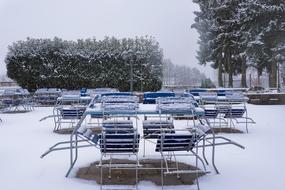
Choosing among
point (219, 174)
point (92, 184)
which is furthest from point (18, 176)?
point (219, 174)

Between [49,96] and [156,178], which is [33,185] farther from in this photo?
[49,96]

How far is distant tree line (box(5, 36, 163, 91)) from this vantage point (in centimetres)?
2239

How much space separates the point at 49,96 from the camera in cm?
1798

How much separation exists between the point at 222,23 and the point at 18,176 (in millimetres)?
26026

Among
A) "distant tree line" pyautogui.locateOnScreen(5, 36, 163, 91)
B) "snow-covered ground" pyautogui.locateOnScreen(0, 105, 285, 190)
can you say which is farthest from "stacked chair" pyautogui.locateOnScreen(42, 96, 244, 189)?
"distant tree line" pyautogui.locateOnScreen(5, 36, 163, 91)

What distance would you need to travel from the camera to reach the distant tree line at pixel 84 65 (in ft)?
73.5

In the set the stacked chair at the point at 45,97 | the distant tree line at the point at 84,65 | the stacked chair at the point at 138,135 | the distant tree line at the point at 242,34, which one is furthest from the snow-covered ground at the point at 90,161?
the distant tree line at the point at 242,34

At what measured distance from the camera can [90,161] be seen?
19.3ft

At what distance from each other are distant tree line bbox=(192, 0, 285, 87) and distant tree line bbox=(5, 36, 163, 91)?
5563 mm

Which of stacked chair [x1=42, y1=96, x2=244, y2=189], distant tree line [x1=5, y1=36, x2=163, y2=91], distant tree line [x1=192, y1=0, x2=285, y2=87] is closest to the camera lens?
stacked chair [x1=42, y1=96, x2=244, y2=189]

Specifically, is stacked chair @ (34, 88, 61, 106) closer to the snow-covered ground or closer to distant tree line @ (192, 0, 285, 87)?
the snow-covered ground

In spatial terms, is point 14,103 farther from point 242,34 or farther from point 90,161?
point 242,34

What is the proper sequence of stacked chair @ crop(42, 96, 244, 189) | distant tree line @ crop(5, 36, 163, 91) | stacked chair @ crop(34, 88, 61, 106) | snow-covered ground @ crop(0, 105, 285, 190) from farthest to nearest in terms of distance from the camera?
distant tree line @ crop(5, 36, 163, 91), stacked chair @ crop(34, 88, 61, 106), snow-covered ground @ crop(0, 105, 285, 190), stacked chair @ crop(42, 96, 244, 189)

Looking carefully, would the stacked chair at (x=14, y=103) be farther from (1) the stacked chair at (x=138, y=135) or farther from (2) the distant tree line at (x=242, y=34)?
(2) the distant tree line at (x=242, y=34)
